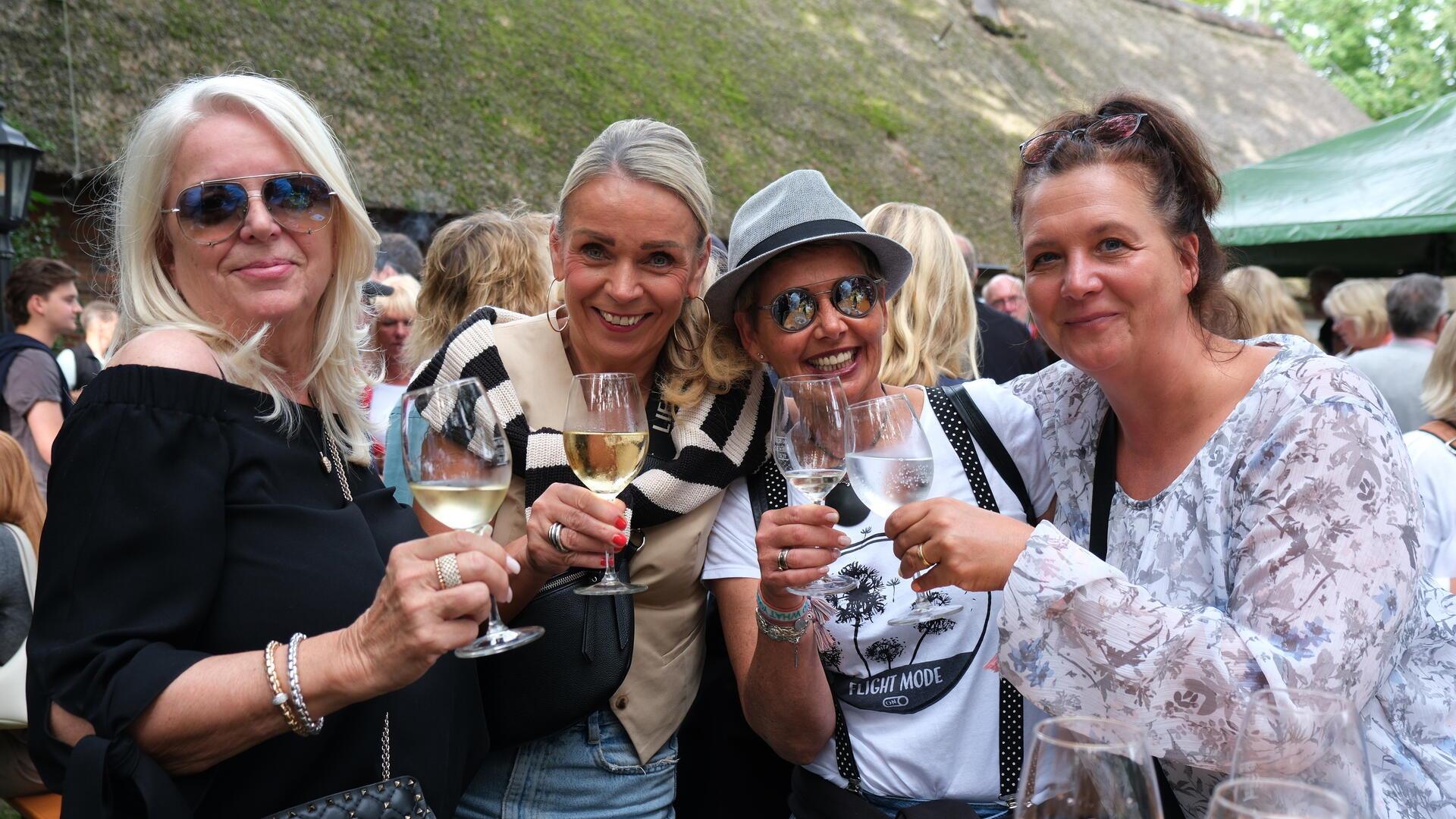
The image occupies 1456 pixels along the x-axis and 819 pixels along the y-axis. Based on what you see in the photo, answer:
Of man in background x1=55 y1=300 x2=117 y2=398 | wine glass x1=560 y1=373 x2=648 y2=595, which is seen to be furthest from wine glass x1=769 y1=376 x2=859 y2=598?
man in background x1=55 y1=300 x2=117 y2=398

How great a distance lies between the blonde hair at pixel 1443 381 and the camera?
3.98m

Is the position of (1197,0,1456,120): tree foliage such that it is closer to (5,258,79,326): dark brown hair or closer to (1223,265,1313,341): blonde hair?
(1223,265,1313,341): blonde hair

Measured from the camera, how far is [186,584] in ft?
4.93

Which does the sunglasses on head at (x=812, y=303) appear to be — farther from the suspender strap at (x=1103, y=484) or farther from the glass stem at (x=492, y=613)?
the glass stem at (x=492, y=613)

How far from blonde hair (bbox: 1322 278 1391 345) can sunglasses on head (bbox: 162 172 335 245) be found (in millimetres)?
7703

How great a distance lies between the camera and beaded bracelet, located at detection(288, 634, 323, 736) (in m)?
1.45

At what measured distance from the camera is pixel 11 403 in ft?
19.6

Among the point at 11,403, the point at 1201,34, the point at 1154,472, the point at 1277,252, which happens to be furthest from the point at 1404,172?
the point at 1201,34

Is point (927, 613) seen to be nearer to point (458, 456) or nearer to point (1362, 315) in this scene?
point (458, 456)

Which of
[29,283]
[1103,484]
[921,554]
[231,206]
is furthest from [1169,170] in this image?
[29,283]

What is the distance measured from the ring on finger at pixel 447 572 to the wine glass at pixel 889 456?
79 centimetres

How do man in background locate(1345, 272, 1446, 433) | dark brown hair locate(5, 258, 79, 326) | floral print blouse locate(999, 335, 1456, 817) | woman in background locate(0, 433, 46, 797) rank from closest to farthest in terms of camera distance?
1. floral print blouse locate(999, 335, 1456, 817)
2. woman in background locate(0, 433, 46, 797)
3. man in background locate(1345, 272, 1446, 433)
4. dark brown hair locate(5, 258, 79, 326)

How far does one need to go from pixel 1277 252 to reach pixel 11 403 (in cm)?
1047

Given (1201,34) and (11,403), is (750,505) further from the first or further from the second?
(1201,34)
